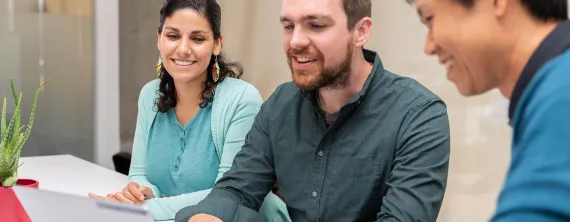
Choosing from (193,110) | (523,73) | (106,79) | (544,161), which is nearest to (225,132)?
(193,110)

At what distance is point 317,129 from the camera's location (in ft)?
5.47

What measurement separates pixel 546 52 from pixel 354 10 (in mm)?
1046

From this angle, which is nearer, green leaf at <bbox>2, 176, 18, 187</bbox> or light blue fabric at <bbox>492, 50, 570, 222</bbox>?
light blue fabric at <bbox>492, 50, 570, 222</bbox>

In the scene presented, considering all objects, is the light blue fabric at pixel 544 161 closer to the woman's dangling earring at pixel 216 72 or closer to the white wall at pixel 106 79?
the woman's dangling earring at pixel 216 72

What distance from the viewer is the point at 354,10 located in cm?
166

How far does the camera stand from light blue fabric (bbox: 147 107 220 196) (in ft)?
6.64

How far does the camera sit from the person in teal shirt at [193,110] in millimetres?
2004

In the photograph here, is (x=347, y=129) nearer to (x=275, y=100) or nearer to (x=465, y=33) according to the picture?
(x=275, y=100)

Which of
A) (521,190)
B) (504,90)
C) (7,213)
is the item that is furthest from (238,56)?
(521,190)

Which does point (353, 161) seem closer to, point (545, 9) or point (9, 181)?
point (9, 181)

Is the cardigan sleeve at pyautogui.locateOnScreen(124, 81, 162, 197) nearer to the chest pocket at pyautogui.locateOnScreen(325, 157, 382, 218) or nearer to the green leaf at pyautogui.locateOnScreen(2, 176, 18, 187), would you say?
the green leaf at pyautogui.locateOnScreen(2, 176, 18, 187)

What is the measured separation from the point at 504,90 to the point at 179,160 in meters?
1.45

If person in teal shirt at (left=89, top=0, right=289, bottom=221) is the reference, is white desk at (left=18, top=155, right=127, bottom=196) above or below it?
below

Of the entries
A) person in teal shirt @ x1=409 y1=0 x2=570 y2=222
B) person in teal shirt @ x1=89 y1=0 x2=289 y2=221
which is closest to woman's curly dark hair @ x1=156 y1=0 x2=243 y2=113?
person in teal shirt @ x1=89 y1=0 x2=289 y2=221
